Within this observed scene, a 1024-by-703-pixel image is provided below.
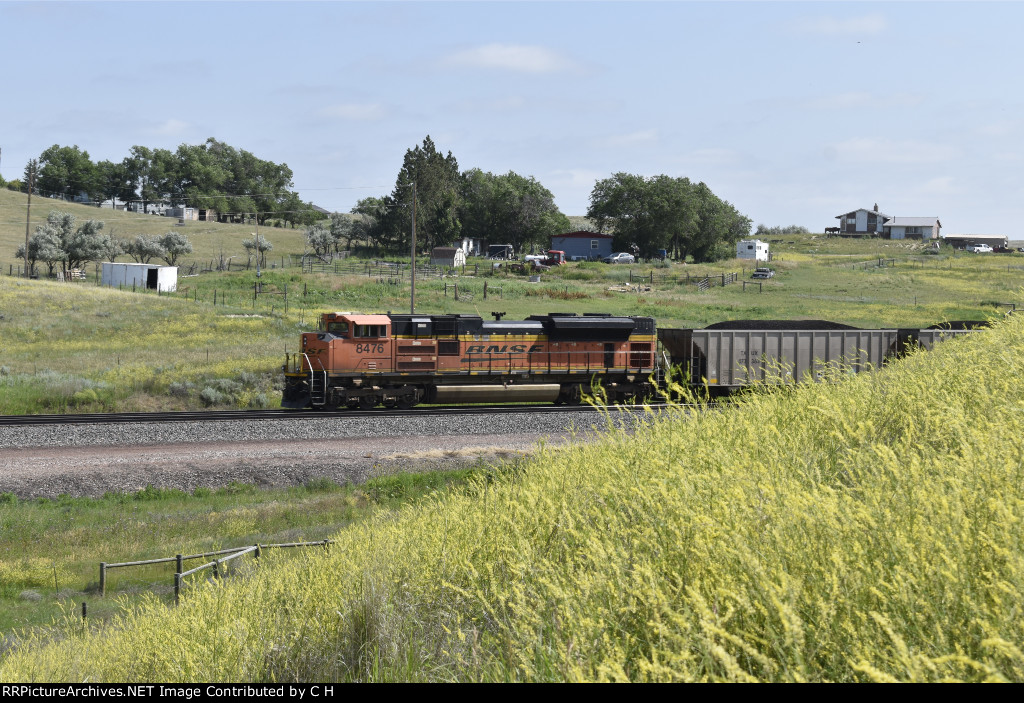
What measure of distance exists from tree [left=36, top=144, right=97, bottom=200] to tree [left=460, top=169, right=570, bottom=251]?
259ft

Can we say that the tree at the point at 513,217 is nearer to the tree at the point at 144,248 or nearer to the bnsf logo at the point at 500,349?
the tree at the point at 144,248

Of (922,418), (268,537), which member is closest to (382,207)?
(268,537)

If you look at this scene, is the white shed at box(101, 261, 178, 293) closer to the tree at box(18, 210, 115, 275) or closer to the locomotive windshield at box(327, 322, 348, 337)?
the tree at box(18, 210, 115, 275)

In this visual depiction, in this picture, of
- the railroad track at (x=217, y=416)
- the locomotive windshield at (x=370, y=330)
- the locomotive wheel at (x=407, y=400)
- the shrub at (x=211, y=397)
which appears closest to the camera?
the railroad track at (x=217, y=416)

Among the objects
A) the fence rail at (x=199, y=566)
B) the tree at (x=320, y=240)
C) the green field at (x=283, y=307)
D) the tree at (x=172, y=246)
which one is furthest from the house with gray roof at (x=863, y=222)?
the fence rail at (x=199, y=566)

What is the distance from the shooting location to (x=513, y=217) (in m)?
118

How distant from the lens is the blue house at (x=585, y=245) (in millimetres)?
109312

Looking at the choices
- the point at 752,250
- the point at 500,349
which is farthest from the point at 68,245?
the point at 752,250

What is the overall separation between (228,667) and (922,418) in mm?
7455

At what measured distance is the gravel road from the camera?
1853 centimetres

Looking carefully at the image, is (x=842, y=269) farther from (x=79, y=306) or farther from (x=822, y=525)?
(x=822, y=525)

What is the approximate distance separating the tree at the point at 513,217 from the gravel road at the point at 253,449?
95482mm

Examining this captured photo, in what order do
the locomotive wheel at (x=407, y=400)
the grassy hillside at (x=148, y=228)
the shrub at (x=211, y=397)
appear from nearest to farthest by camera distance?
the locomotive wheel at (x=407, y=400) < the shrub at (x=211, y=397) < the grassy hillside at (x=148, y=228)

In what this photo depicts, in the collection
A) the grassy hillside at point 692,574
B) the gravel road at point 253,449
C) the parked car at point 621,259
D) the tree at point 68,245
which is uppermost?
the parked car at point 621,259
